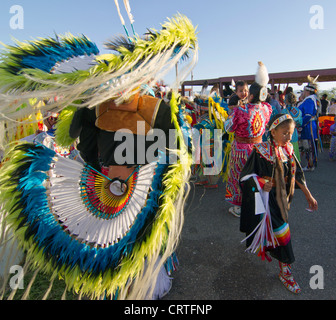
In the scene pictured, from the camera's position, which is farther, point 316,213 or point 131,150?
point 316,213

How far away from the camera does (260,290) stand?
212 centimetres

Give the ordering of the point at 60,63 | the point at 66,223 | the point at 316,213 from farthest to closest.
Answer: the point at 316,213 → the point at 60,63 → the point at 66,223

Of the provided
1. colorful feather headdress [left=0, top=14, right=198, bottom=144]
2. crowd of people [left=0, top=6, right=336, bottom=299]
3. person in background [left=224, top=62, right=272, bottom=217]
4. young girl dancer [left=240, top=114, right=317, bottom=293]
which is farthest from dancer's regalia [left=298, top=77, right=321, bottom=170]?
colorful feather headdress [left=0, top=14, right=198, bottom=144]

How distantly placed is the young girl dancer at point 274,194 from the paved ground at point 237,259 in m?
0.21

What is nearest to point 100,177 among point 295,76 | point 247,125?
point 247,125

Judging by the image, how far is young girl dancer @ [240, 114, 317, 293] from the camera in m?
2.13

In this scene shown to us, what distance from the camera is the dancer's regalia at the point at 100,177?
1.28 metres

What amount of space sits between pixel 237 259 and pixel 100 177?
1.80m

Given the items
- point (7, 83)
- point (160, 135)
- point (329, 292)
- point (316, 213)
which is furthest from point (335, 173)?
point (7, 83)

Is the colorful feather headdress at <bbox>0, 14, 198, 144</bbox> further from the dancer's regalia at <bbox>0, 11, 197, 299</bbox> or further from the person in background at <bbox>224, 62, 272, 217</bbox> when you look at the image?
the person in background at <bbox>224, 62, 272, 217</bbox>

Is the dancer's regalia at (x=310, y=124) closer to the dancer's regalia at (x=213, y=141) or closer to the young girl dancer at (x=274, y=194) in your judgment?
the dancer's regalia at (x=213, y=141)

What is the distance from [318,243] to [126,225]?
2.53 metres

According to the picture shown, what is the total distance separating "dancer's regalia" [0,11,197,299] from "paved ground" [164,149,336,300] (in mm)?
366

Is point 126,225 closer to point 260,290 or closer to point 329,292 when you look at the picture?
point 260,290
